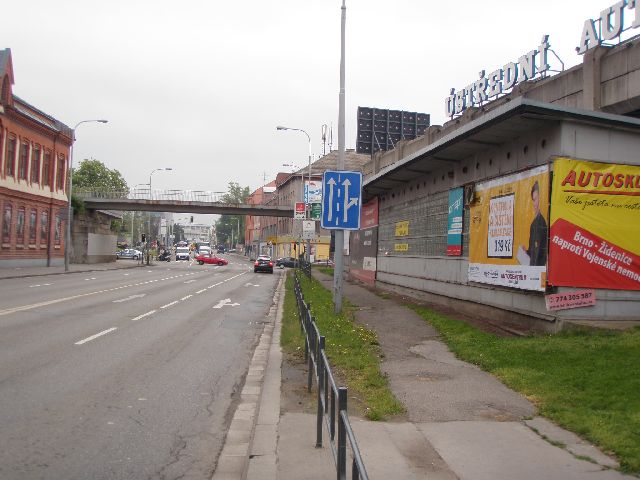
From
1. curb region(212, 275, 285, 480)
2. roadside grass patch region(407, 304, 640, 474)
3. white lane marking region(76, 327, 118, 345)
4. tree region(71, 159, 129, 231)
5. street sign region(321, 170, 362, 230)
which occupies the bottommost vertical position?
white lane marking region(76, 327, 118, 345)

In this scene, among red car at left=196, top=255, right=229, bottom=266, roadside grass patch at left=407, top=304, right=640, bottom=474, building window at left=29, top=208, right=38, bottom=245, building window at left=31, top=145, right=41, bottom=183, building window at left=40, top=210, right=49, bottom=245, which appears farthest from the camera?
red car at left=196, top=255, right=229, bottom=266

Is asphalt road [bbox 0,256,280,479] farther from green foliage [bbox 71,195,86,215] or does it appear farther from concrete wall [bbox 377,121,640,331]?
green foliage [bbox 71,195,86,215]

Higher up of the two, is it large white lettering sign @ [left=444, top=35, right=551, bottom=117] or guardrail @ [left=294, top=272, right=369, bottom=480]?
large white lettering sign @ [left=444, top=35, right=551, bottom=117]

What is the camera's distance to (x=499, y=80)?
88.1 feet

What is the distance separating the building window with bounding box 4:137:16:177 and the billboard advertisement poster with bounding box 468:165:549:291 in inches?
1378

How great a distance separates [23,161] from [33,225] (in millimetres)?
4696

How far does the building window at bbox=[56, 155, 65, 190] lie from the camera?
50.3m

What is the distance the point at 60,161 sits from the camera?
166 ft

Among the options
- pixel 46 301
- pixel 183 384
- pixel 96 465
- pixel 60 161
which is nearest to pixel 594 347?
pixel 183 384

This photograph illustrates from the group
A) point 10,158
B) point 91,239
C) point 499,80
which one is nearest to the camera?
point 499,80

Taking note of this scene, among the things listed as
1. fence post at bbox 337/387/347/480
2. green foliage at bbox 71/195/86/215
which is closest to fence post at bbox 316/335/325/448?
fence post at bbox 337/387/347/480

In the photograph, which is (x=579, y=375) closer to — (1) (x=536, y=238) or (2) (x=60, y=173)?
(1) (x=536, y=238)

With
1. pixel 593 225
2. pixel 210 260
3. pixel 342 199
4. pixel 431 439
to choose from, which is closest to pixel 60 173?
pixel 210 260

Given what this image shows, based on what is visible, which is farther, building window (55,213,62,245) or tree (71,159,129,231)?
tree (71,159,129,231)
